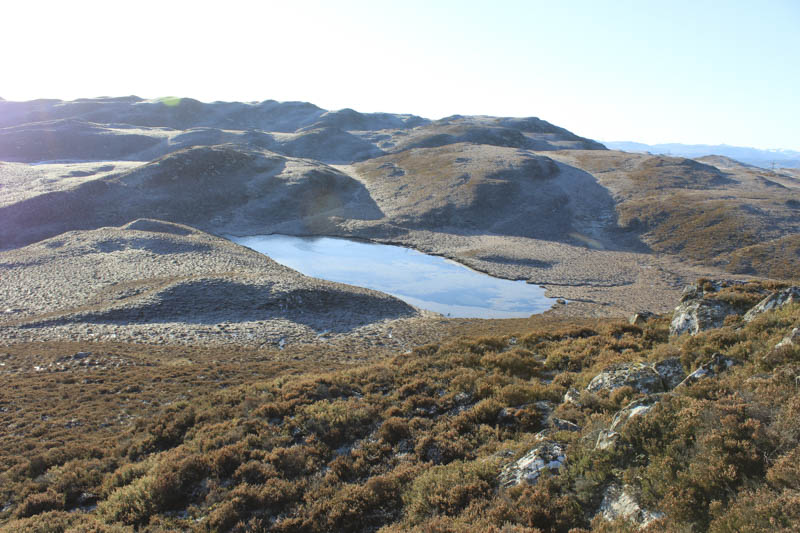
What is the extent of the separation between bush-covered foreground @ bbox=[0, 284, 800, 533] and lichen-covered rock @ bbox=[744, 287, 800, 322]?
2.99 ft

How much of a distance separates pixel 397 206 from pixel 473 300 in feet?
153

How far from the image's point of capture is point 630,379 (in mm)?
12688

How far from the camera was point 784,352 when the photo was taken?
33.8 ft

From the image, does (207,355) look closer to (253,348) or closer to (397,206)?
(253,348)

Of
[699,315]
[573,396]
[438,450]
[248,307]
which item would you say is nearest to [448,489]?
[438,450]

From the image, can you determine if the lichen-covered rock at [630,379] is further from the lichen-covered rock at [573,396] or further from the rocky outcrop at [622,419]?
the rocky outcrop at [622,419]

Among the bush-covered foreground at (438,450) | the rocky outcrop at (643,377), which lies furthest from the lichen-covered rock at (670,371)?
the bush-covered foreground at (438,450)

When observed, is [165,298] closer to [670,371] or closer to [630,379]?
[630,379]

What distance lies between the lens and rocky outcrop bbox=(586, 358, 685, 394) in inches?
487

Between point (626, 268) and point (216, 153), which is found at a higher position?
point (216, 153)

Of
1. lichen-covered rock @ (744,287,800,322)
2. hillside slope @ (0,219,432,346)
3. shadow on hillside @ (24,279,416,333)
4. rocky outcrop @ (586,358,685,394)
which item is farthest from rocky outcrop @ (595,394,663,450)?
shadow on hillside @ (24,279,416,333)

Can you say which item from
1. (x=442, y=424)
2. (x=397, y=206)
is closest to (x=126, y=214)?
(x=397, y=206)

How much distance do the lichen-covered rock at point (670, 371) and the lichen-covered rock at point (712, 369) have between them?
1127mm

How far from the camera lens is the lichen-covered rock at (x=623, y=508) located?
290 inches
